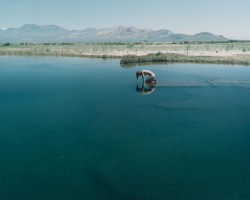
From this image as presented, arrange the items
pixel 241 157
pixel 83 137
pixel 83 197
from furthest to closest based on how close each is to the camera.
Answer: pixel 83 137 < pixel 241 157 < pixel 83 197

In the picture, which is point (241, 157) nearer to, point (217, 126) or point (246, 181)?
point (246, 181)

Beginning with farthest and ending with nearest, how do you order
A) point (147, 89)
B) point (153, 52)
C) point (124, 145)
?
point (153, 52) → point (147, 89) → point (124, 145)

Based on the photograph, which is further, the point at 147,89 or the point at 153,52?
the point at 153,52

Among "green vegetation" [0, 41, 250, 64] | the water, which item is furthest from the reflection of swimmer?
"green vegetation" [0, 41, 250, 64]

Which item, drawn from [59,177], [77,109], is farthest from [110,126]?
[59,177]

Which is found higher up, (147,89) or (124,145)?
(147,89)

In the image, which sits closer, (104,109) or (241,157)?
(241,157)

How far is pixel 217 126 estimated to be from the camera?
405 inches

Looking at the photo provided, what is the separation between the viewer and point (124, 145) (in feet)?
28.5

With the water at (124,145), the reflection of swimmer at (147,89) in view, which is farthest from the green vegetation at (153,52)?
the water at (124,145)

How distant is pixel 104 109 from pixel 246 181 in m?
7.77

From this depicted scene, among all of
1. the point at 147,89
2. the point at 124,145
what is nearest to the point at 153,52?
the point at 147,89

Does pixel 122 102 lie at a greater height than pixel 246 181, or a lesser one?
greater

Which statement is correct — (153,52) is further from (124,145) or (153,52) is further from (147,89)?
(124,145)
